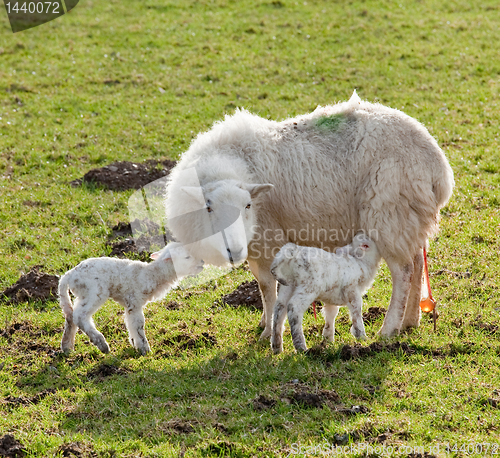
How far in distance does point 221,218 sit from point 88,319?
5.51 feet

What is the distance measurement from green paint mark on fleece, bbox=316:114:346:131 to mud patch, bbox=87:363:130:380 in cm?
331

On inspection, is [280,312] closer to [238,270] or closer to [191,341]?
[191,341]

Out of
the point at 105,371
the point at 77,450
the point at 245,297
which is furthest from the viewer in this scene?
the point at 245,297

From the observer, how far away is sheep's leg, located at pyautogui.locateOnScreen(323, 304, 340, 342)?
20.9ft

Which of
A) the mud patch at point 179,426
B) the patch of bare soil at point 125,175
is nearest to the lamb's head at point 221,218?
the mud patch at point 179,426

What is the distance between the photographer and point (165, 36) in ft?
55.5

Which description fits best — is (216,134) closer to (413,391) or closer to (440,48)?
(413,391)

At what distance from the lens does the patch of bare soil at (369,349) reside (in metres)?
5.64

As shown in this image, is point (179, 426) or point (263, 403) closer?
point (179, 426)

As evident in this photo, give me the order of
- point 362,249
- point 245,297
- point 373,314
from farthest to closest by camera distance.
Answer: point 245,297 < point 373,314 < point 362,249

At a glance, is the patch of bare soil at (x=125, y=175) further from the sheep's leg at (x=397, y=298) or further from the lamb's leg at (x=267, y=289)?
the sheep's leg at (x=397, y=298)

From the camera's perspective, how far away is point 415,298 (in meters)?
6.73

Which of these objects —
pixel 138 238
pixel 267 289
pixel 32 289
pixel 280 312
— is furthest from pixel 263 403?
pixel 138 238

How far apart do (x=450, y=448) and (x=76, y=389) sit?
3.23 meters
